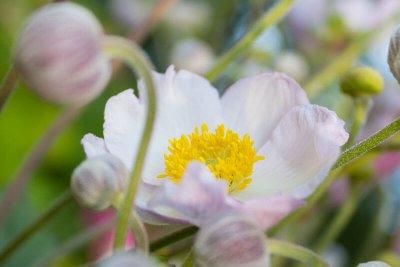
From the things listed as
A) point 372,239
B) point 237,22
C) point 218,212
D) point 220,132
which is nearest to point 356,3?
point 237,22

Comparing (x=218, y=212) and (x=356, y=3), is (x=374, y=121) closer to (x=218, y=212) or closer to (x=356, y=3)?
(x=356, y=3)

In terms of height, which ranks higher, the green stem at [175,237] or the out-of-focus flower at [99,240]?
the green stem at [175,237]

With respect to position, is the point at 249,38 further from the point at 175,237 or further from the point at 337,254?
the point at 337,254

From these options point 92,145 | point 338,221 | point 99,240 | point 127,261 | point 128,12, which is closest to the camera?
point 127,261

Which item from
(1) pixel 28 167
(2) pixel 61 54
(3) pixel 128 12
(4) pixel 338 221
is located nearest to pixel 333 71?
(4) pixel 338 221

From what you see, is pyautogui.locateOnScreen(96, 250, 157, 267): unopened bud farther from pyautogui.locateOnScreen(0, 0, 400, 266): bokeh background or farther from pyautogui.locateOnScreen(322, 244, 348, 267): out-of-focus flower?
pyautogui.locateOnScreen(322, 244, 348, 267): out-of-focus flower

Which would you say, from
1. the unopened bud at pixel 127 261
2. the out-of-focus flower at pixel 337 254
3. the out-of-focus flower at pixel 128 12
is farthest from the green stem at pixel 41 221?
the out-of-focus flower at pixel 128 12

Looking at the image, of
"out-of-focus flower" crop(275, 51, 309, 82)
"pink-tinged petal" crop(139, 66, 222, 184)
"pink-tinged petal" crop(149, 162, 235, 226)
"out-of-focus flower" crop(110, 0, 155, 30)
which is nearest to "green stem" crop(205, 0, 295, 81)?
"pink-tinged petal" crop(139, 66, 222, 184)

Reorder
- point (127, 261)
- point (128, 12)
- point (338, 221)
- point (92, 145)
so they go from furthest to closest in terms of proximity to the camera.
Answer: point (128, 12)
point (338, 221)
point (92, 145)
point (127, 261)

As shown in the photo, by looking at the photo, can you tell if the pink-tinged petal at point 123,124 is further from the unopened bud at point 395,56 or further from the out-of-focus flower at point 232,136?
the unopened bud at point 395,56
